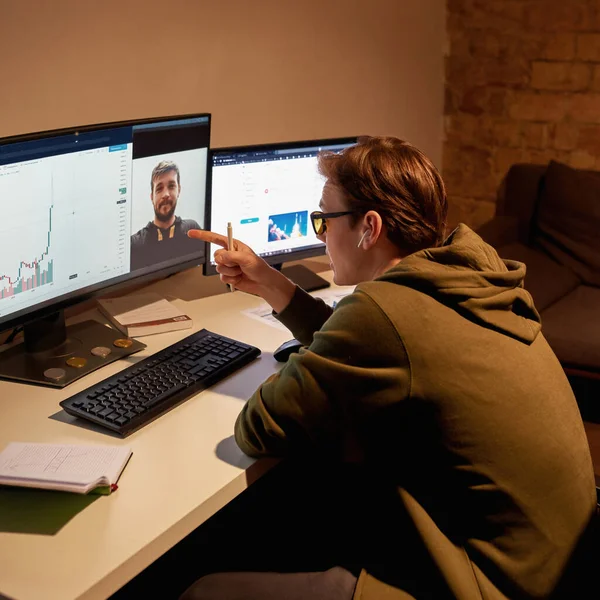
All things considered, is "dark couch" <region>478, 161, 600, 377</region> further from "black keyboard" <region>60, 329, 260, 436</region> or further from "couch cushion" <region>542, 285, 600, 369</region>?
"black keyboard" <region>60, 329, 260, 436</region>

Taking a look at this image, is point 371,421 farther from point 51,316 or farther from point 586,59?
point 586,59

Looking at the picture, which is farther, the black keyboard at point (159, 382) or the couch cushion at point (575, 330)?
the couch cushion at point (575, 330)

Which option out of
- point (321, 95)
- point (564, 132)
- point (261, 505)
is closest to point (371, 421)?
point (261, 505)

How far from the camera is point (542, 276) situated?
332 centimetres

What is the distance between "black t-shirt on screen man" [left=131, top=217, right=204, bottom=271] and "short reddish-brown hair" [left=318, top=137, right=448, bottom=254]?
613 millimetres

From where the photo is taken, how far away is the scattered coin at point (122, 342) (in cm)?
188

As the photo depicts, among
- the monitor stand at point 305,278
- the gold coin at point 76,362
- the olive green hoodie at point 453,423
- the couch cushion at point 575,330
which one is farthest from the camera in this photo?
the couch cushion at point 575,330

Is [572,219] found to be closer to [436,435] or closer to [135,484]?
[436,435]

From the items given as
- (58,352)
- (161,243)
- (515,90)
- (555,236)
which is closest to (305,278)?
(161,243)

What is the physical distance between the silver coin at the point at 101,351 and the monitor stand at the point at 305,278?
69 centimetres

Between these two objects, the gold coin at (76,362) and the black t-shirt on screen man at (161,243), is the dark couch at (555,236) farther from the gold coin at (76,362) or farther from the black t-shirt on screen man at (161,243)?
the gold coin at (76,362)

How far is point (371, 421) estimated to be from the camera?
1338mm

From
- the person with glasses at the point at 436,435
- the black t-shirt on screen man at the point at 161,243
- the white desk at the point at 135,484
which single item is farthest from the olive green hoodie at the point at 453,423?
the black t-shirt on screen man at the point at 161,243

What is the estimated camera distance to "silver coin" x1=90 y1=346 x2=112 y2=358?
6.04ft
